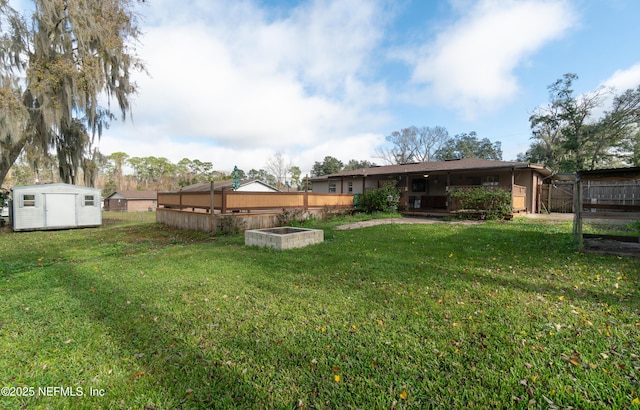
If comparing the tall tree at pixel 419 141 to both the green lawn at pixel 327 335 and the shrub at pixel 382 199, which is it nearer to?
the shrub at pixel 382 199

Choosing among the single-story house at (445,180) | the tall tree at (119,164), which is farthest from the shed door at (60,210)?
the tall tree at (119,164)

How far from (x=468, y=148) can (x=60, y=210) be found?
49795mm

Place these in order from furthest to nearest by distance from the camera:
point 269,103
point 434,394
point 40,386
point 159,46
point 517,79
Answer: point 269,103
point 517,79
point 159,46
point 40,386
point 434,394

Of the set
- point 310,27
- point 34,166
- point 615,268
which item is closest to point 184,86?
point 310,27

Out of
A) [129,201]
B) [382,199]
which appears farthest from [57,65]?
[129,201]

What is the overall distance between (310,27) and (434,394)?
1245cm

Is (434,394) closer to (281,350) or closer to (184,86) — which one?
(281,350)

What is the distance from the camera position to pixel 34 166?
12.6 metres

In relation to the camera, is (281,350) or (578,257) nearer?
(281,350)

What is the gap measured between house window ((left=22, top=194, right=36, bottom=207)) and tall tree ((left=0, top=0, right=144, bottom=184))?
1.22m

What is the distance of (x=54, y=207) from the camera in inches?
507

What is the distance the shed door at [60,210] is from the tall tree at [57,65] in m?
1.99

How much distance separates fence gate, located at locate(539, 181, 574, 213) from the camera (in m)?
16.0

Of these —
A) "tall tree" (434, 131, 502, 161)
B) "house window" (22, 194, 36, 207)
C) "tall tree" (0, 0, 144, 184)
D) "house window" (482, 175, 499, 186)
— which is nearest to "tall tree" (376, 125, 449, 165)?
"tall tree" (434, 131, 502, 161)
